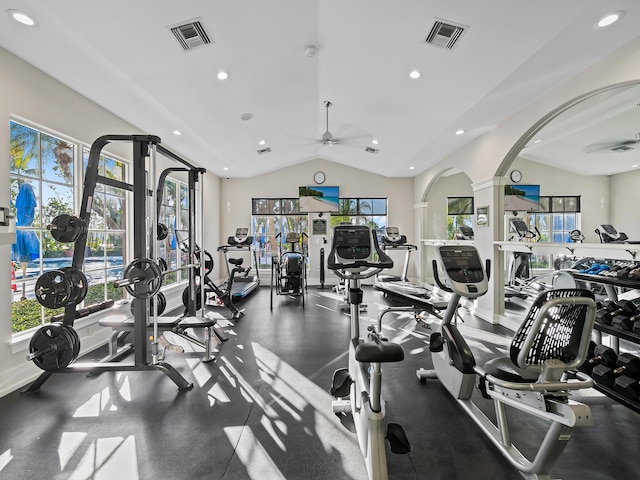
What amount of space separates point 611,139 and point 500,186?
429 centimetres

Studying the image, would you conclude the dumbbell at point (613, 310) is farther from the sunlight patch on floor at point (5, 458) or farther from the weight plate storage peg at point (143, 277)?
the sunlight patch on floor at point (5, 458)

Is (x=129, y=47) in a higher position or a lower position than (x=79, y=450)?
higher

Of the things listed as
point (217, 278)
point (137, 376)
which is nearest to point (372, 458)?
point (137, 376)

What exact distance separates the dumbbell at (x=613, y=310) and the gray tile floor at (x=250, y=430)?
71cm

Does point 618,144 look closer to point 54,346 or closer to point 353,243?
point 353,243

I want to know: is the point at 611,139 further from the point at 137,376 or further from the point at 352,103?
the point at 137,376

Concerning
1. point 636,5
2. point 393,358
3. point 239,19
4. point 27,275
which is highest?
point 239,19

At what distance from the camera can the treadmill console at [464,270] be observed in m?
2.08

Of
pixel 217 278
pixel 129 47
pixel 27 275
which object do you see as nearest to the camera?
pixel 129 47

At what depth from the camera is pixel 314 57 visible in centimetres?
369

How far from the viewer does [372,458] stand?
4.96 ft

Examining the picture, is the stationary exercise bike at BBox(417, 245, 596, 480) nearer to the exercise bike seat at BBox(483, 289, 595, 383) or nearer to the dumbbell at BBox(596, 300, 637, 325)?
the exercise bike seat at BBox(483, 289, 595, 383)

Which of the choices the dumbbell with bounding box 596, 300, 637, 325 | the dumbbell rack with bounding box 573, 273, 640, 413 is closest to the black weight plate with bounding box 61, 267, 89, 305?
the dumbbell rack with bounding box 573, 273, 640, 413

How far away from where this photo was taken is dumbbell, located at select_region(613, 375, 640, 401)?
78.8 inches
